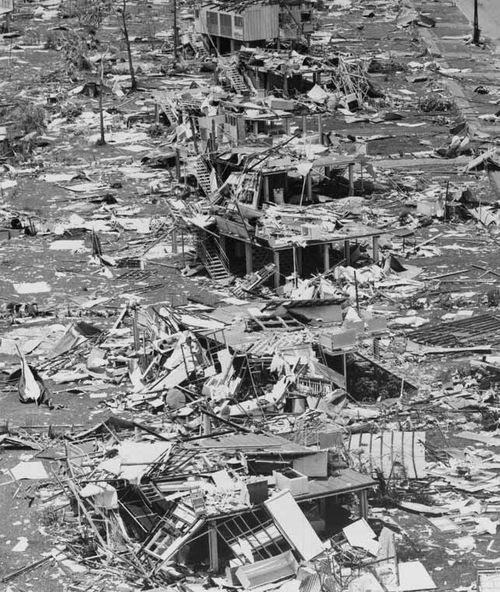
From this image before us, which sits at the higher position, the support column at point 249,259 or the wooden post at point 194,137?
the wooden post at point 194,137

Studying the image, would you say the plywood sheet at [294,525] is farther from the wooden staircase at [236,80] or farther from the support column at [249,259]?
the wooden staircase at [236,80]

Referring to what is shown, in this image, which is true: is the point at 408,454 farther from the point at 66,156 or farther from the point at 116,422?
the point at 66,156

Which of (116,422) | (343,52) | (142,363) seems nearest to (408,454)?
(116,422)

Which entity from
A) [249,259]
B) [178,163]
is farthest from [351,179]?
[249,259]

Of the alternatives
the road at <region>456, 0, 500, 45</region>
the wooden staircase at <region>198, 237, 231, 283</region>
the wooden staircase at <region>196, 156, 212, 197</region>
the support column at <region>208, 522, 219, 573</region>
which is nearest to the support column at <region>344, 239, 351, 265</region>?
the wooden staircase at <region>198, 237, 231, 283</region>

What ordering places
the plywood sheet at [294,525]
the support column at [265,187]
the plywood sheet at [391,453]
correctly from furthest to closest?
the support column at [265,187] < the plywood sheet at [391,453] < the plywood sheet at [294,525]

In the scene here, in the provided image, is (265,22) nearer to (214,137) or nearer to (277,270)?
(214,137)

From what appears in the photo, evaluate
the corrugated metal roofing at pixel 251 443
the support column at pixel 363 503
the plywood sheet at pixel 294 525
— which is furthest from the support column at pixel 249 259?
the plywood sheet at pixel 294 525
